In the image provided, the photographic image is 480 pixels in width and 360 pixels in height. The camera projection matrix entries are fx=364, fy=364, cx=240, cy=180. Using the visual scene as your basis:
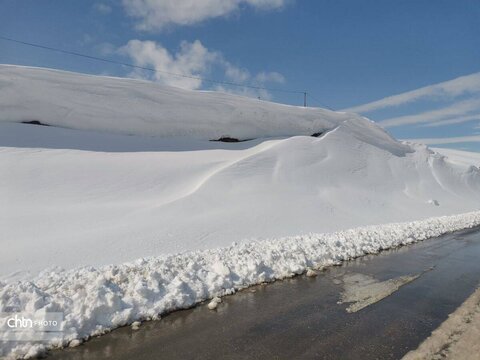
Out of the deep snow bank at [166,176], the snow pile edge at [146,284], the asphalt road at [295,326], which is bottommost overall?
the asphalt road at [295,326]

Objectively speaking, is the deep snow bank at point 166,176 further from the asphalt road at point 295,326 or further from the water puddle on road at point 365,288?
the water puddle on road at point 365,288

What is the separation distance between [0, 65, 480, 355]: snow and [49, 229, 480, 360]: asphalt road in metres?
0.38

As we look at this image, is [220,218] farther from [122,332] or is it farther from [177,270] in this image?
[122,332]

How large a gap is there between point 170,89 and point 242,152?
15.3ft

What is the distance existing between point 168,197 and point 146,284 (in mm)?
5293

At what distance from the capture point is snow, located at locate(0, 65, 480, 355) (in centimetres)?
536

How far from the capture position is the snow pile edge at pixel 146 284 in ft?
14.0

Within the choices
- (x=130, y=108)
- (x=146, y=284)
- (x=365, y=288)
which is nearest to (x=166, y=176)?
(x=130, y=108)

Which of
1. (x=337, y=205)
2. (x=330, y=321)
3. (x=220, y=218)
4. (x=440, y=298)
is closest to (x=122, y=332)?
(x=330, y=321)

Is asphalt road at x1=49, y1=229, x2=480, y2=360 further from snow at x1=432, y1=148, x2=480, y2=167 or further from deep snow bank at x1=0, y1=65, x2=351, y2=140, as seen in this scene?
snow at x1=432, y1=148, x2=480, y2=167

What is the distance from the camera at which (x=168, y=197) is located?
10336mm

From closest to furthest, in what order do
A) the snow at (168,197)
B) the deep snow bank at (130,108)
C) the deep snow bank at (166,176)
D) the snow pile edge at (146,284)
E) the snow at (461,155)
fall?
the snow pile edge at (146,284) → the snow at (168,197) → the deep snow bank at (166,176) → the deep snow bank at (130,108) → the snow at (461,155)

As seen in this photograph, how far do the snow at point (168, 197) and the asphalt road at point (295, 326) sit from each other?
1.25 feet

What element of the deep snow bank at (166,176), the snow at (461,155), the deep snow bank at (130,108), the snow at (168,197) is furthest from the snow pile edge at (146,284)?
the snow at (461,155)
